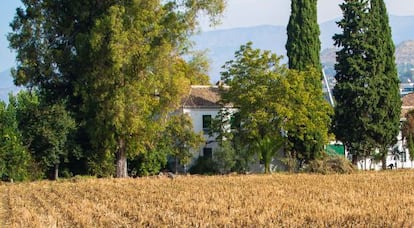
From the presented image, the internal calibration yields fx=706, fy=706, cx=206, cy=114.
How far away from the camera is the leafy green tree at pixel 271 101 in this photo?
161ft

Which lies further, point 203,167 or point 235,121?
point 203,167

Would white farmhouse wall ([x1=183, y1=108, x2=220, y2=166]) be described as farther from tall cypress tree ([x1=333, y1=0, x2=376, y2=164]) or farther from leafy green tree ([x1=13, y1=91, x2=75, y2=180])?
leafy green tree ([x1=13, y1=91, x2=75, y2=180])

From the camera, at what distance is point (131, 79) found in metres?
40.5

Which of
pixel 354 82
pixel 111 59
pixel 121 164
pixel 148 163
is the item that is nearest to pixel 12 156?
pixel 121 164

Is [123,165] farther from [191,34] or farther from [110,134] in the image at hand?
[191,34]

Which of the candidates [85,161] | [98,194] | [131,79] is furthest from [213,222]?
[85,161]

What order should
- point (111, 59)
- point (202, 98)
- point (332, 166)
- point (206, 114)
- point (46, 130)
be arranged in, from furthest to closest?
point (202, 98), point (206, 114), point (332, 166), point (46, 130), point (111, 59)

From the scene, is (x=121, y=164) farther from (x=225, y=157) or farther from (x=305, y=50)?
(x=305, y=50)

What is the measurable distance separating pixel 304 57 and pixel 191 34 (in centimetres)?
1300

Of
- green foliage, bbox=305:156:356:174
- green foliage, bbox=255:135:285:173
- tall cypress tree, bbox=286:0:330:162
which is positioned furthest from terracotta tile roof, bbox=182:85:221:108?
green foliage, bbox=305:156:356:174

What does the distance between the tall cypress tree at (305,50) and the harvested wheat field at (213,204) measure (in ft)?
53.7

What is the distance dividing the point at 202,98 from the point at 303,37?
33.0 ft

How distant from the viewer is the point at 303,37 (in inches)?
2071

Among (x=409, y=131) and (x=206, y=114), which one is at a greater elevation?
(x=206, y=114)
